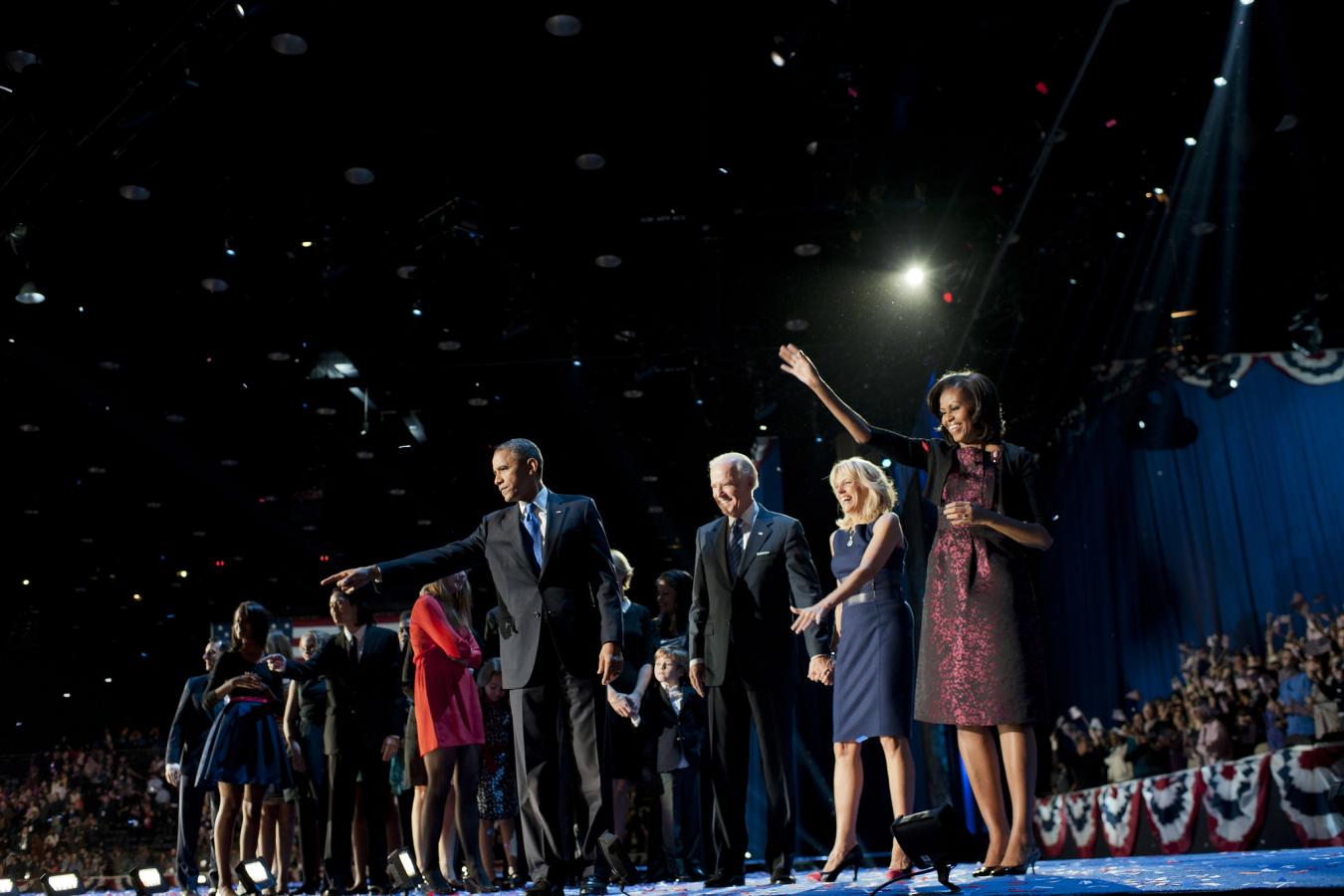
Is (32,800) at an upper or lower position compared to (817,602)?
lower

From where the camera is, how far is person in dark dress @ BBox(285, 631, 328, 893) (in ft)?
17.3

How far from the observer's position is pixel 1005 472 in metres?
3.13

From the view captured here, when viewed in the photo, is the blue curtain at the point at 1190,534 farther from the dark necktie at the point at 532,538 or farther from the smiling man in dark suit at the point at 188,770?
the dark necktie at the point at 532,538

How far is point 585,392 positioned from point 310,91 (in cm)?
514

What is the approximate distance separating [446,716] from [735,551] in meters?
1.59

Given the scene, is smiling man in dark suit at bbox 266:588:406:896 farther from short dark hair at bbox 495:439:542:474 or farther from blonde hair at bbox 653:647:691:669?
short dark hair at bbox 495:439:542:474

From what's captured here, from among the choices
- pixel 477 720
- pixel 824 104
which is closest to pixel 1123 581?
pixel 824 104

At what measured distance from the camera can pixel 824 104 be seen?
20.9ft

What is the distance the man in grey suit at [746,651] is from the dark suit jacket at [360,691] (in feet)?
5.84

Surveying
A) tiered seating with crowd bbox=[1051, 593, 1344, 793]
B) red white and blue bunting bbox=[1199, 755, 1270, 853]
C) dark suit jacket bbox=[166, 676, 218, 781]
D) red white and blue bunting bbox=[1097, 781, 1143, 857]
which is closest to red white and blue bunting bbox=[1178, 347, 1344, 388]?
tiered seating with crowd bbox=[1051, 593, 1344, 793]

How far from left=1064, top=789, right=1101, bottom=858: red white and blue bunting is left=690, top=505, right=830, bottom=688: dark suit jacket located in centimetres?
692

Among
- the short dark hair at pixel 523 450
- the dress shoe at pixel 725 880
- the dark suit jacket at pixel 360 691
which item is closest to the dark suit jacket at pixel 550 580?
the short dark hair at pixel 523 450

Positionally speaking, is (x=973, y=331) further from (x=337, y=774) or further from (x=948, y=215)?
(x=337, y=774)

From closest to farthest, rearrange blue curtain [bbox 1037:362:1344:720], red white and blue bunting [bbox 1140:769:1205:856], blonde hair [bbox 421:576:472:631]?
blonde hair [bbox 421:576:472:631], red white and blue bunting [bbox 1140:769:1205:856], blue curtain [bbox 1037:362:1344:720]
